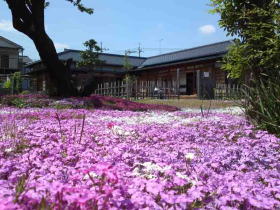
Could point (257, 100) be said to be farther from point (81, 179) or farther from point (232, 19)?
point (81, 179)

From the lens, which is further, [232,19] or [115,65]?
[115,65]

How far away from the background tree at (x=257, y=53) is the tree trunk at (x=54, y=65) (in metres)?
11.5

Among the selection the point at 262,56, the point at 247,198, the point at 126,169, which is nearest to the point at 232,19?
the point at 262,56

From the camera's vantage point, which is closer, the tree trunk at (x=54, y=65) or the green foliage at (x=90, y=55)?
the tree trunk at (x=54, y=65)

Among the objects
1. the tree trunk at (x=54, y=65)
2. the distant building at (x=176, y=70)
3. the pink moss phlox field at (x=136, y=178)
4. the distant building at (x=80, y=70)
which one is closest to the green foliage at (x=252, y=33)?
the pink moss phlox field at (x=136, y=178)

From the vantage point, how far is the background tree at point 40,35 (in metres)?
17.8

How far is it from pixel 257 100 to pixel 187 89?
97.5 feet

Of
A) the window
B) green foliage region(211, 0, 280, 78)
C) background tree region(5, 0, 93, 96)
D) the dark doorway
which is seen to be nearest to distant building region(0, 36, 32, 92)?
the window

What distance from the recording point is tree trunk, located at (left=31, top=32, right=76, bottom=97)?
1791 cm

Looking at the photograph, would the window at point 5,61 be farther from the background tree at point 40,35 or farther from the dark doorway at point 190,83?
the background tree at point 40,35

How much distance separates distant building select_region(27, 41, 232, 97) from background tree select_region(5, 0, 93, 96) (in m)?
10.3

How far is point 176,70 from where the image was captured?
37156mm

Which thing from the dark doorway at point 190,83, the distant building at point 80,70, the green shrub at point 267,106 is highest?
the distant building at point 80,70

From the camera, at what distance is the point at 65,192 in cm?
174
